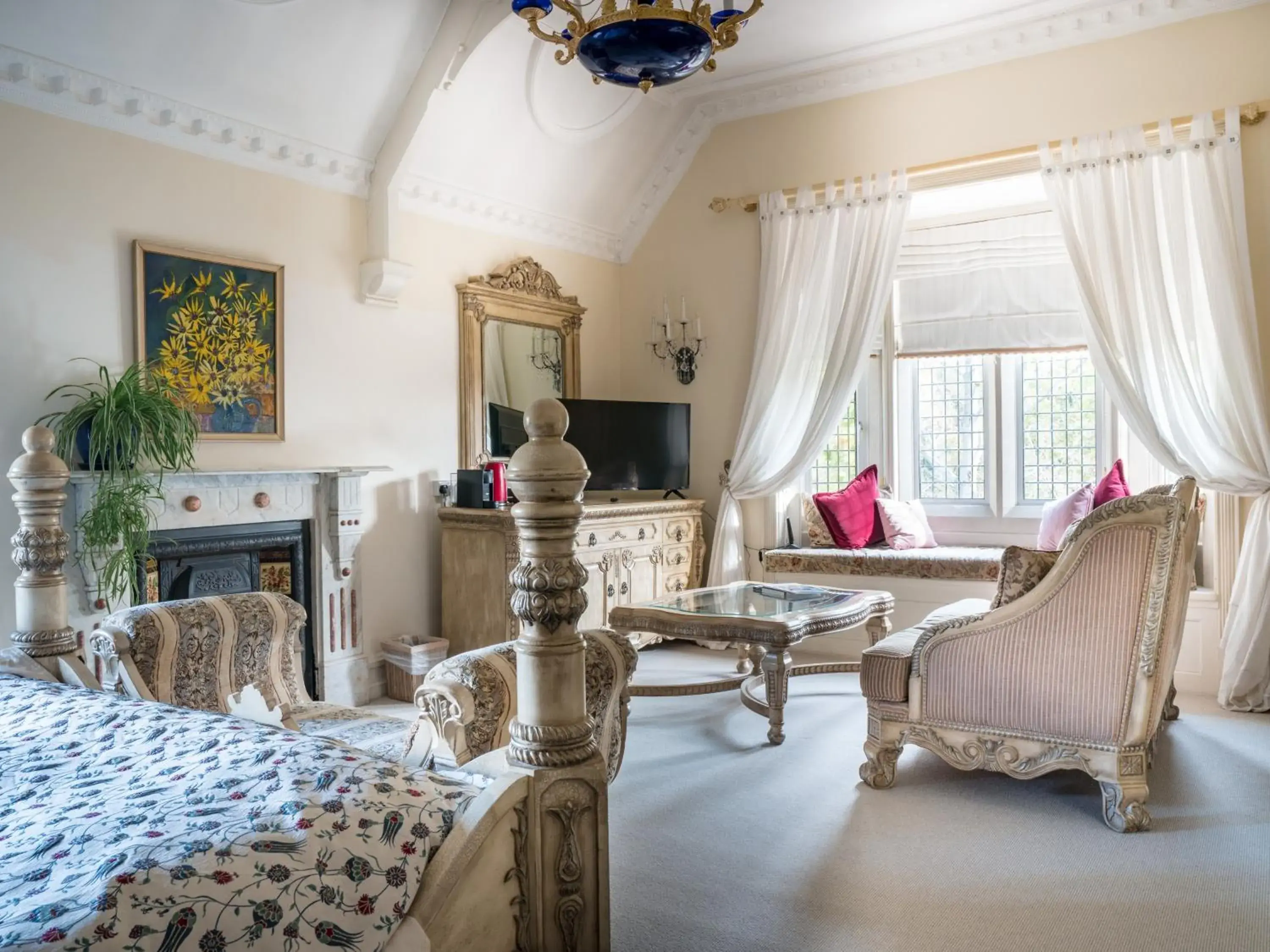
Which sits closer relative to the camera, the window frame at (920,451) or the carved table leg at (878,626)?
the carved table leg at (878,626)

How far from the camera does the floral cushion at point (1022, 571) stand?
314cm

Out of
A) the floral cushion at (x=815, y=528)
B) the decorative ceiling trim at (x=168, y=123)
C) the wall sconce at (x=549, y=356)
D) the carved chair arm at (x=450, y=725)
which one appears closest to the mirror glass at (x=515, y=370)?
the wall sconce at (x=549, y=356)

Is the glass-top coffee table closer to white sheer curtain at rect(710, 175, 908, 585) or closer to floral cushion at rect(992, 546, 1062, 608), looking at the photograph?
floral cushion at rect(992, 546, 1062, 608)

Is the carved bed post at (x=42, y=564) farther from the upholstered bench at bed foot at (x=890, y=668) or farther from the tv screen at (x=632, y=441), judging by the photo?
the tv screen at (x=632, y=441)

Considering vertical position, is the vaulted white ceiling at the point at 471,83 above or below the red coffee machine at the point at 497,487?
above

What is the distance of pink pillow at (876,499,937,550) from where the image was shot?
5648mm

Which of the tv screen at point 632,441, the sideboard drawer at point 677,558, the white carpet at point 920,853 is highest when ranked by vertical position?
the tv screen at point 632,441

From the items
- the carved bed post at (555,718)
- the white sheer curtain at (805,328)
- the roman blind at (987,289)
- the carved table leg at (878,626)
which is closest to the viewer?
the carved bed post at (555,718)

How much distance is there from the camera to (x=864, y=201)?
18.0ft

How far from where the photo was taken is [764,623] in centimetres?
367

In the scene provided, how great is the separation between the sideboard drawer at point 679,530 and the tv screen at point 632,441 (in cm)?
25

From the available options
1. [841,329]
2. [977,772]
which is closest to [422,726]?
[977,772]

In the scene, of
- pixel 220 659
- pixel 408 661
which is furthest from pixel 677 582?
pixel 220 659

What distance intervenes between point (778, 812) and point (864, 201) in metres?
3.69
